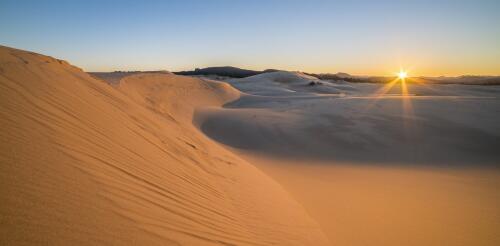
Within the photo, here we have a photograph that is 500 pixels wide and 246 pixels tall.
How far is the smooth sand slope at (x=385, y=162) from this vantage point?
4.59 m

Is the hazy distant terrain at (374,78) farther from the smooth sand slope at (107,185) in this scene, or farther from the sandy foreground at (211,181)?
the smooth sand slope at (107,185)

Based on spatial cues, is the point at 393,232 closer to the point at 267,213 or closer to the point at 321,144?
the point at 267,213

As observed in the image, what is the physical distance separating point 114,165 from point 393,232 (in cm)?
343

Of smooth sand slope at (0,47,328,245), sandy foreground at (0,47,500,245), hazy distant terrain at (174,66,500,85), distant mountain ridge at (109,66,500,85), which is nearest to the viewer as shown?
smooth sand slope at (0,47,328,245)

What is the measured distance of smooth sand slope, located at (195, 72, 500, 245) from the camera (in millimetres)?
4590

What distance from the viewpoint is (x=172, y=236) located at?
237 centimetres

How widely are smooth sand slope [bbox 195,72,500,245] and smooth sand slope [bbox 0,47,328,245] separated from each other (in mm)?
903

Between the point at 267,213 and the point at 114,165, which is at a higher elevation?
the point at 114,165

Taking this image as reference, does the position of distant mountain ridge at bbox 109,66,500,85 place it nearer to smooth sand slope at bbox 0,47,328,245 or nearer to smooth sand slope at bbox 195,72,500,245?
smooth sand slope at bbox 195,72,500,245

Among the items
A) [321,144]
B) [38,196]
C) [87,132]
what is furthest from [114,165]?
[321,144]

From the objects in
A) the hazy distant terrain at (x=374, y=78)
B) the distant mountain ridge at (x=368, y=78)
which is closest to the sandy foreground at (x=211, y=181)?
the hazy distant terrain at (x=374, y=78)

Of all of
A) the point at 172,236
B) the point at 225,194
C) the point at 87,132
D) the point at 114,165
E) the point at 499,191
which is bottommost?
the point at 499,191

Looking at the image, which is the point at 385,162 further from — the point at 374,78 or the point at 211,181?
the point at 374,78

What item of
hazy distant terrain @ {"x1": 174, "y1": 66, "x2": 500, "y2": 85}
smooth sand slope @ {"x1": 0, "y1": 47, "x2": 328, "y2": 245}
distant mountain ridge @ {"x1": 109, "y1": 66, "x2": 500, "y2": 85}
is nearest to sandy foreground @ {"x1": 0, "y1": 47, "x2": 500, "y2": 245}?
smooth sand slope @ {"x1": 0, "y1": 47, "x2": 328, "y2": 245}
